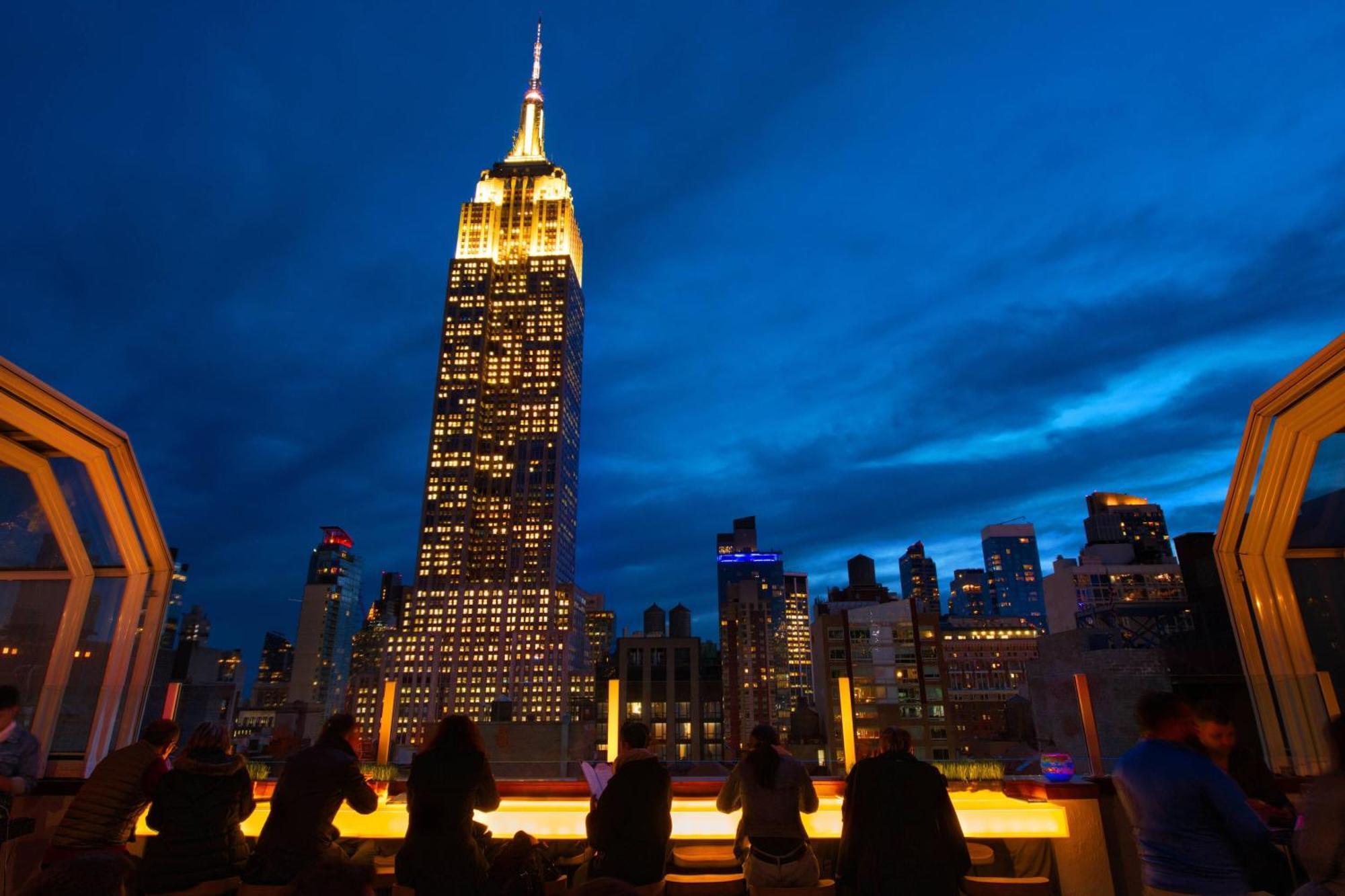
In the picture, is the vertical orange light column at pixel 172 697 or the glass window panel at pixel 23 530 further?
the glass window panel at pixel 23 530

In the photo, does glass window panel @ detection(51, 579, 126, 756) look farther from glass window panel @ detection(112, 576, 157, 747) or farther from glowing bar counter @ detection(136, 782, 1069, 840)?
glowing bar counter @ detection(136, 782, 1069, 840)

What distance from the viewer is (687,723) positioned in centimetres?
8350

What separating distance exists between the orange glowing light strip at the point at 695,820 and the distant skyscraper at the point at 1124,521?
3784 inches

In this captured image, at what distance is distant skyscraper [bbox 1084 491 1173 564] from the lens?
432ft

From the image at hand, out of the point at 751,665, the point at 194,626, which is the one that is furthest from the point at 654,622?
the point at 194,626

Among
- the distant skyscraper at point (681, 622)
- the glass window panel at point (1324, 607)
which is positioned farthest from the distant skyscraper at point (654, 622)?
the glass window panel at point (1324, 607)

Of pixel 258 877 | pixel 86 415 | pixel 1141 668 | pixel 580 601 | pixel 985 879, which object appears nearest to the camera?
pixel 258 877

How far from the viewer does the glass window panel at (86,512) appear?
24.5 ft

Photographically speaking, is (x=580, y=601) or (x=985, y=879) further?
(x=580, y=601)

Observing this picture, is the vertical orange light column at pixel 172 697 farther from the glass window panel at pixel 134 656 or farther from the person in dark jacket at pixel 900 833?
the person in dark jacket at pixel 900 833

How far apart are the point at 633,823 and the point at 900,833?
1.52 metres

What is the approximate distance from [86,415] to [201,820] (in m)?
4.84

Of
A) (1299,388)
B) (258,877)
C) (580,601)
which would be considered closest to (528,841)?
(258,877)

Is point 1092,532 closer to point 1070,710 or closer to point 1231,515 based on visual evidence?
point 1070,710
